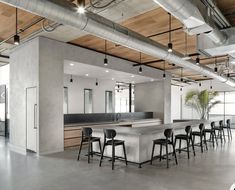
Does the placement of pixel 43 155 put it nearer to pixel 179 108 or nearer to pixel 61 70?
pixel 61 70

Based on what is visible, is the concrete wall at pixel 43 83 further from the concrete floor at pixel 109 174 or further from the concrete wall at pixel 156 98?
the concrete wall at pixel 156 98

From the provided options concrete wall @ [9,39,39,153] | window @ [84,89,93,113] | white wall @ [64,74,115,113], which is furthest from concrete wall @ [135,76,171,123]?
concrete wall @ [9,39,39,153]

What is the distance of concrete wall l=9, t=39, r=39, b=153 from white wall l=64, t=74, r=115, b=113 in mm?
2615

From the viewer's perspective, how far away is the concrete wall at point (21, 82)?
6309 mm

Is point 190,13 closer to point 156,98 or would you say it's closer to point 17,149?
point 17,149

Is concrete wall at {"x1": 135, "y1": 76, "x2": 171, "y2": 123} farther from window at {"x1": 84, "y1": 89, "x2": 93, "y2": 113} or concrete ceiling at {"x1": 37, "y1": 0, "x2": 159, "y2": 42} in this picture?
concrete ceiling at {"x1": 37, "y1": 0, "x2": 159, "y2": 42}

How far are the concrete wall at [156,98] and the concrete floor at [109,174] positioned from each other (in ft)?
18.5

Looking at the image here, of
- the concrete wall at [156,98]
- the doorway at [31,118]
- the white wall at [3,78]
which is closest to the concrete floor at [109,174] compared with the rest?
the doorway at [31,118]

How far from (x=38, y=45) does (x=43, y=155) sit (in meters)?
3.23

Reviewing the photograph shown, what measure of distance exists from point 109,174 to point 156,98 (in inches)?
308

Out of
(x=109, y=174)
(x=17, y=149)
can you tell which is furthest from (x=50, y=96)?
(x=109, y=174)

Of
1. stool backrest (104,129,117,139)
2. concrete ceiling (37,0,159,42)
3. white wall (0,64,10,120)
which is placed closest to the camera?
concrete ceiling (37,0,159,42)

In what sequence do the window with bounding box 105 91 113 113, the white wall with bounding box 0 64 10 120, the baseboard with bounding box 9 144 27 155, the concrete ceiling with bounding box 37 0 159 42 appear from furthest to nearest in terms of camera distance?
the window with bounding box 105 91 113 113 < the white wall with bounding box 0 64 10 120 < the baseboard with bounding box 9 144 27 155 < the concrete ceiling with bounding box 37 0 159 42

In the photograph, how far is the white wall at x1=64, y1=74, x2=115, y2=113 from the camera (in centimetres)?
975
